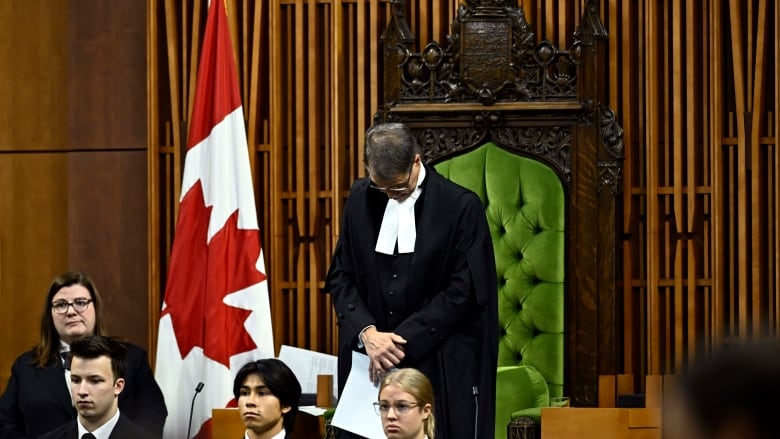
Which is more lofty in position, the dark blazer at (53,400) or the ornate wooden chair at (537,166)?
the ornate wooden chair at (537,166)

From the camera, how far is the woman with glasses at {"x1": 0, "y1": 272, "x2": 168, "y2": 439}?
4.48 meters

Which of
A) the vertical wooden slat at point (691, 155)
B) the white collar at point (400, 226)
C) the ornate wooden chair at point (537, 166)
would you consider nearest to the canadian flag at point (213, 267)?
the ornate wooden chair at point (537, 166)

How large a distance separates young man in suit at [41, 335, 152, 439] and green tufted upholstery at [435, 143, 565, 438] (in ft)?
6.44

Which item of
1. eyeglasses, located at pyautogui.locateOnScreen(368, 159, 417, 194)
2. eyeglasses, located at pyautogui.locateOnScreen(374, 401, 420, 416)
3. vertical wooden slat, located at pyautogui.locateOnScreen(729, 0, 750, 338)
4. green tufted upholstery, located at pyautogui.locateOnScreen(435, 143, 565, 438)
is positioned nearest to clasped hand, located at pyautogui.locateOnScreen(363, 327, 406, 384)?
eyeglasses, located at pyautogui.locateOnScreen(374, 401, 420, 416)

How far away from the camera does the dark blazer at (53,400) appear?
4469 mm

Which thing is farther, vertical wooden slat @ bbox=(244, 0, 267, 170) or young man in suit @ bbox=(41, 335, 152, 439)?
vertical wooden slat @ bbox=(244, 0, 267, 170)

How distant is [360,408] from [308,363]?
1896mm

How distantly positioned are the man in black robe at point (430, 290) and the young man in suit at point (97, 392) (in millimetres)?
771

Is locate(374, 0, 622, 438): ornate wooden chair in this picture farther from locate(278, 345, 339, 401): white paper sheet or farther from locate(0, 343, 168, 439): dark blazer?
locate(0, 343, 168, 439): dark blazer

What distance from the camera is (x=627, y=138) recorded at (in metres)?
5.73

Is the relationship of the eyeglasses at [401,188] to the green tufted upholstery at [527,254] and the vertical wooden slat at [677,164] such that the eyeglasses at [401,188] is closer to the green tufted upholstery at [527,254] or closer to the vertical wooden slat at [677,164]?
the green tufted upholstery at [527,254]

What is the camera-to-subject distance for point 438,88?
570 cm

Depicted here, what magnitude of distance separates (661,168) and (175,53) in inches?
95.8

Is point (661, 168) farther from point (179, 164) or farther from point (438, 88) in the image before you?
point (179, 164)
